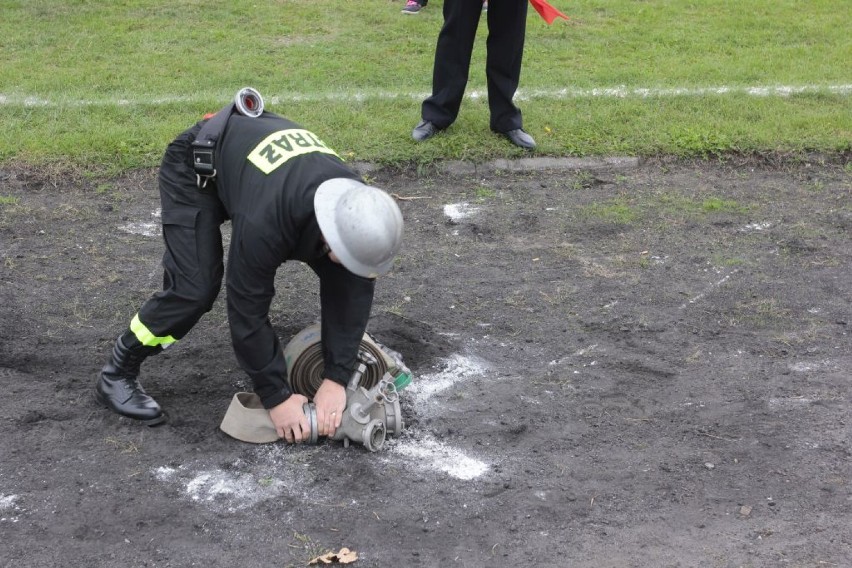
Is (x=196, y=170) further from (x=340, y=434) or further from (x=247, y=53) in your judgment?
(x=247, y=53)


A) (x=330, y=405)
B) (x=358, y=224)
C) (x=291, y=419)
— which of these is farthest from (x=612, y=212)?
(x=358, y=224)

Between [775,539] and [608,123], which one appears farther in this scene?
[608,123]

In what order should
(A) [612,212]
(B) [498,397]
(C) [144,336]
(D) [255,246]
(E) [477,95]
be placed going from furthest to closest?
(E) [477,95] < (A) [612,212] < (B) [498,397] < (C) [144,336] < (D) [255,246]

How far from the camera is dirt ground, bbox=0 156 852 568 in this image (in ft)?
12.1

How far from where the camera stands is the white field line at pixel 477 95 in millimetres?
8336

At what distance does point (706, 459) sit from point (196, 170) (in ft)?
8.20

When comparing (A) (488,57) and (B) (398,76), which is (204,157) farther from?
(B) (398,76)

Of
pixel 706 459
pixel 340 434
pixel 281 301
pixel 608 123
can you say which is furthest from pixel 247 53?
pixel 706 459

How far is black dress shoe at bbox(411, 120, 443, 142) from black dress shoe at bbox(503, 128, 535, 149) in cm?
60

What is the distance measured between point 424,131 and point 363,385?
3.62 metres

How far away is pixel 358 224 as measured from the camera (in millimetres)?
3408

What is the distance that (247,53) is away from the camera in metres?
9.79

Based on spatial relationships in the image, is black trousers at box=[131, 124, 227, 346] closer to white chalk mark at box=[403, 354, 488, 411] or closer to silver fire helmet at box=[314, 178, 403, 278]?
silver fire helmet at box=[314, 178, 403, 278]

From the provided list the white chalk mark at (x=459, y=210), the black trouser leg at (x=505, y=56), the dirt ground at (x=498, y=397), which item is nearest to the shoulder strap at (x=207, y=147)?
the dirt ground at (x=498, y=397)
